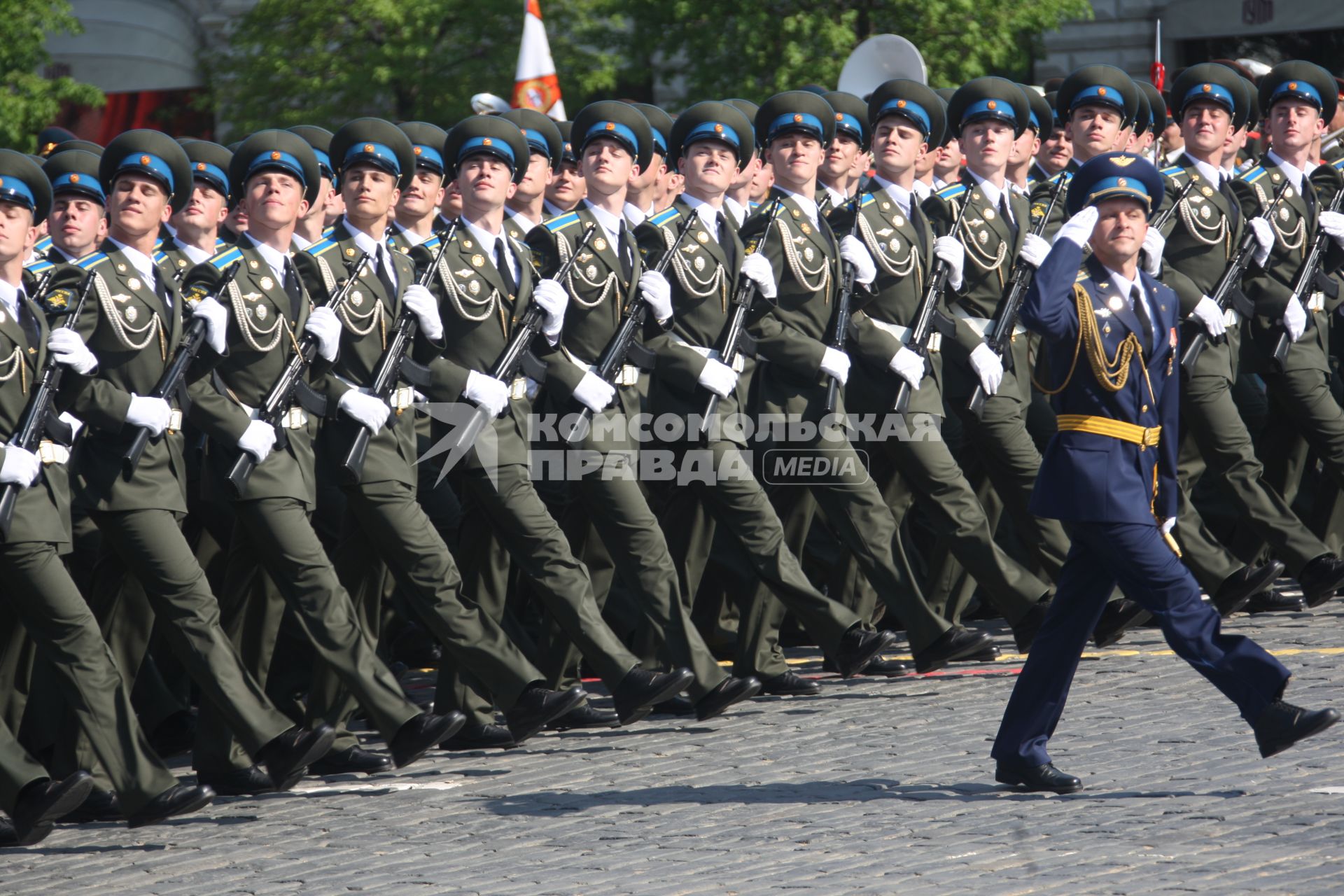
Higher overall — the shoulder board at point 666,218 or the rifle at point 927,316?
the shoulder board at point 666,218

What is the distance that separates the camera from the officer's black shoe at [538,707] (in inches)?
276

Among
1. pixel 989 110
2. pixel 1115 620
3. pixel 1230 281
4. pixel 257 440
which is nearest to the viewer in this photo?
pixel 257 440

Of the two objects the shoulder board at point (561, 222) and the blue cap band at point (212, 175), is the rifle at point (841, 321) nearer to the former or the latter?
the shoulder board at point (561, 222)

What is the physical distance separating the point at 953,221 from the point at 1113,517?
2.66 m

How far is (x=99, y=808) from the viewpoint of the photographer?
6.50 meters

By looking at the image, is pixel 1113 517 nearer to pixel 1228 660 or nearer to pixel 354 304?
pixel 1228 660

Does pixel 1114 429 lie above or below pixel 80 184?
below

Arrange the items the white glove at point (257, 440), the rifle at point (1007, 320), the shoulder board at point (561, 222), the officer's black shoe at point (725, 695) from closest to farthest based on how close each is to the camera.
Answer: the white glove at point (257, 440) < the officer's black shoe at point (725, 695) < the shoulder board at point (561, 222) < the rifle at point (1007, 320)

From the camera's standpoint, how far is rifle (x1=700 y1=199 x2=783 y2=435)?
7.73 meters

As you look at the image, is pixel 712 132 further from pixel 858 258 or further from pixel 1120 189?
pixel 1120 189

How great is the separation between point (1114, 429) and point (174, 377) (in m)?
2.66

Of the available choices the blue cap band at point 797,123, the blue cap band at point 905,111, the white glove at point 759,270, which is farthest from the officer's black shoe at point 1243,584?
the blue cap band at point 797,123

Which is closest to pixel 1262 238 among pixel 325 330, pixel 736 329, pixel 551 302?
pixel 736 329

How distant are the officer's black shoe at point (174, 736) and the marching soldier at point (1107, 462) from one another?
9.21 feet
